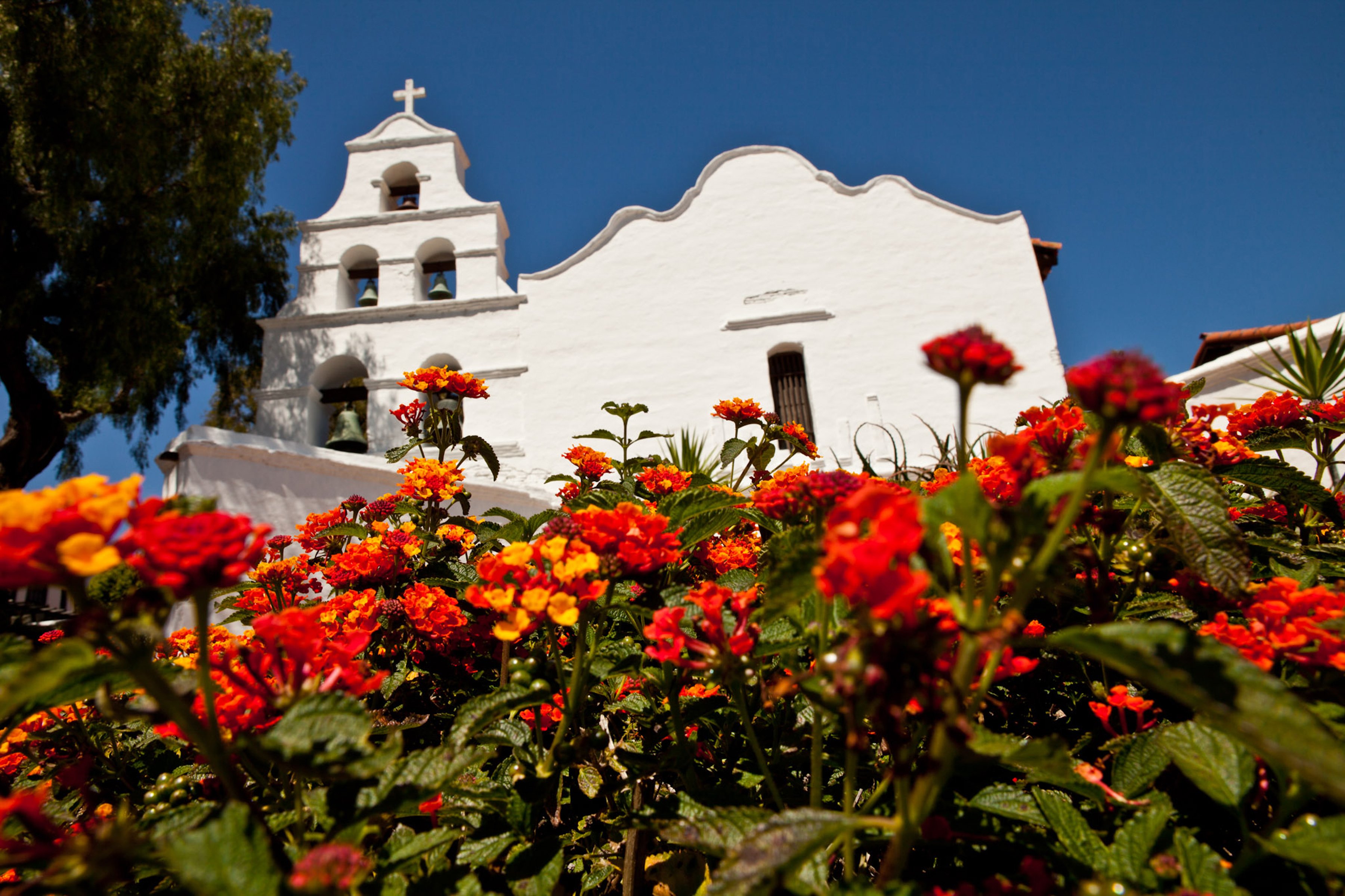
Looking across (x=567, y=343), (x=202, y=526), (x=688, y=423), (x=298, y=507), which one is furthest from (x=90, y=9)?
(x=202, y=526)

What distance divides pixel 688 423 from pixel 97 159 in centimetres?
748

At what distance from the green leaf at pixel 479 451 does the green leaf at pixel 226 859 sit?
1.58 m

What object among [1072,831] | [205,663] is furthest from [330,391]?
[1072,831]

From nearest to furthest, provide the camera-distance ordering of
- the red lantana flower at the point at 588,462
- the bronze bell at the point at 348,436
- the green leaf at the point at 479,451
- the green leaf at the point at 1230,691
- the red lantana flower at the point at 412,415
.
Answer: the green leaf at the point at 1230,691
the red lantana flower at the point at 588,462
the green leaf at the point at 479,451
the red lantana flower at the point at 412,415
the bronze bell at the point at 348,436

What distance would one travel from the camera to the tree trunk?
8961mm

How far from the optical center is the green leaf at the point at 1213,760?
68 cm

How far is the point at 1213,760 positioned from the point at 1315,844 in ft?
0.44

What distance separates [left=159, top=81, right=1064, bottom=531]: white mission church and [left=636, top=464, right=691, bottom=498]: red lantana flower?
232 inches

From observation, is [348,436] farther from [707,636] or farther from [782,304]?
[707,636]

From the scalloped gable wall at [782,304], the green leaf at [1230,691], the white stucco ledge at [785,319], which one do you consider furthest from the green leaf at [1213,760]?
the white stucco ledge at [785,319]

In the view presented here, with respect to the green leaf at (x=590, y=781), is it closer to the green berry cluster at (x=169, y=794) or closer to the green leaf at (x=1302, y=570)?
the green berry cluster at (x=169, y=794)

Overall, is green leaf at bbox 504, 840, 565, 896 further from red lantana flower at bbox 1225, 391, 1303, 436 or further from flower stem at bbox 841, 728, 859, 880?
red lantana flower at bbox 1225, 391, 1303, 436

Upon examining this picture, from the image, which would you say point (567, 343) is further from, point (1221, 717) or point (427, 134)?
point (1221, 717)

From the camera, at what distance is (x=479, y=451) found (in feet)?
7.54
